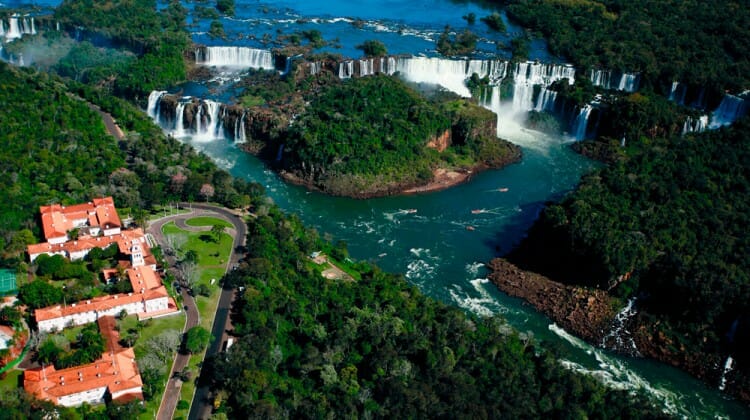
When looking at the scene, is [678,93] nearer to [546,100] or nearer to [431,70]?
[546,100]

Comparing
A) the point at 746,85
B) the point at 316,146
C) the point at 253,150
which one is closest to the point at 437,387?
the point at 316,146

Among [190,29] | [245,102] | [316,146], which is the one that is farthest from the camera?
[190,29]

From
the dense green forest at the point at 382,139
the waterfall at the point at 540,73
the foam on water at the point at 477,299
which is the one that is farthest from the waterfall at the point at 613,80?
the foam on water at the point at 477,299

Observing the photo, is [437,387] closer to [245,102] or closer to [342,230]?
[342,230]

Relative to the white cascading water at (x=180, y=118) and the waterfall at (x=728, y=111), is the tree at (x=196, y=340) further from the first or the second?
the waterfall at (x=728, y=111)

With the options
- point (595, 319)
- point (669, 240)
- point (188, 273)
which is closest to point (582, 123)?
point (669, 240)

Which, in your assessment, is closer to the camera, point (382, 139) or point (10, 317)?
point (10, 317)
